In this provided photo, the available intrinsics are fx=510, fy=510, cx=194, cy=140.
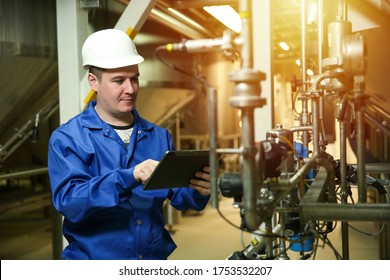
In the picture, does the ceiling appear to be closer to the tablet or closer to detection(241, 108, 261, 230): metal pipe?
the tablet

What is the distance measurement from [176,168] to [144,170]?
0.11 metres

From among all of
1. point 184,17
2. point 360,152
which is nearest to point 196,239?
point 184,17

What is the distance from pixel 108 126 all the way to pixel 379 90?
1607 millimetres

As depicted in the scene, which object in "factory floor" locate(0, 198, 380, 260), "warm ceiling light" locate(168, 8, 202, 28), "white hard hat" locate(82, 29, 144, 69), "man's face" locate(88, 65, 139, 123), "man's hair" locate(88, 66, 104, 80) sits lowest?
"factory floor" locate(0, 198, 380, 260)

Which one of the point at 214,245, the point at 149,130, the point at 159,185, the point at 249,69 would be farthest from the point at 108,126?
the point at 214,245

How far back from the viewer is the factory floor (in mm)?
3500

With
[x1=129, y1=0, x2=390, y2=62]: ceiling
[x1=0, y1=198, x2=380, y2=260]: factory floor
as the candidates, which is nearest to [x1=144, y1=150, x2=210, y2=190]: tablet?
[x1=129, y1=0, x2=390, y2=62]: ceiling

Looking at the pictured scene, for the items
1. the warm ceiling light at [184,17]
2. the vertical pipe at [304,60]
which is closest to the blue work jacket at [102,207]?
the vertical pipe at [304,60]

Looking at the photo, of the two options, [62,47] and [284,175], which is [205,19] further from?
[284,175]

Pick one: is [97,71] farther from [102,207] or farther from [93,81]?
[102,207]

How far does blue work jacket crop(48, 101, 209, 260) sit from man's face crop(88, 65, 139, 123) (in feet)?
0.16

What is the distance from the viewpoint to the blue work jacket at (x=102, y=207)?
4.89ft

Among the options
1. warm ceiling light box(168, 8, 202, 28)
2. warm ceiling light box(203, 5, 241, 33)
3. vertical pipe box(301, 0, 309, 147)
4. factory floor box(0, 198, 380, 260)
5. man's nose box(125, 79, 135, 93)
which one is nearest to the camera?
man's nose box(125, 79, 135, 93)

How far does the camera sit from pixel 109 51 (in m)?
1.65
